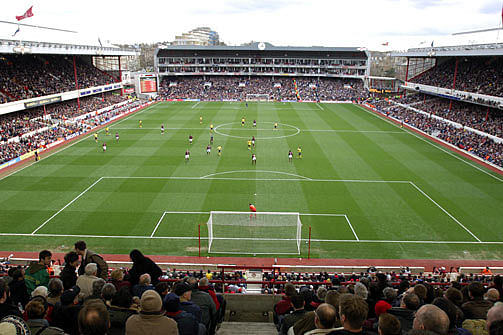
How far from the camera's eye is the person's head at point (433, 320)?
158 inches

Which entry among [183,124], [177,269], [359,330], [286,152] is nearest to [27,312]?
[359,330]

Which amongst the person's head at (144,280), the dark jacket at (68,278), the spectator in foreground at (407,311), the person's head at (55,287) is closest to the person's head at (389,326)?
the spectator in foreground at (407,311)

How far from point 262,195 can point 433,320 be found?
23257 mm

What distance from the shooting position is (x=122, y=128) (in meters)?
52.3

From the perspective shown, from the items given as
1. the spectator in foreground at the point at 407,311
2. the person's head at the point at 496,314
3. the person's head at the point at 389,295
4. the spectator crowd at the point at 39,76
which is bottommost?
the person's head at the point at 389,295

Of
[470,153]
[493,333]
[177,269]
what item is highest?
[493,333]

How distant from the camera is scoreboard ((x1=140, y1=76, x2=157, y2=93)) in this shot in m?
78.6

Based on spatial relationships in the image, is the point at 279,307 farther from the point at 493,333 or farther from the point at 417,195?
the point at 417,195

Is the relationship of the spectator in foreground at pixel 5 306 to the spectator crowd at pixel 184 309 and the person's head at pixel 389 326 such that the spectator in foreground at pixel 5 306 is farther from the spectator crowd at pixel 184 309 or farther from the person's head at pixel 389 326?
the person's head at pixel 389 326

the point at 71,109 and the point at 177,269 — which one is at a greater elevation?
the point at 71,109

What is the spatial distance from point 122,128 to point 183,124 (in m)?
8.74

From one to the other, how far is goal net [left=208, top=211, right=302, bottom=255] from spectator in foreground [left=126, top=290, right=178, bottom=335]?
1557 centimetres

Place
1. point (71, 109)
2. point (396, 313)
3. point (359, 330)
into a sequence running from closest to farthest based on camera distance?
1. point (359, 330)
2. point (396, 313)
3. point (71, 109)

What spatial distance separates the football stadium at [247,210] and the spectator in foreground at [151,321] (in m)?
0.02
